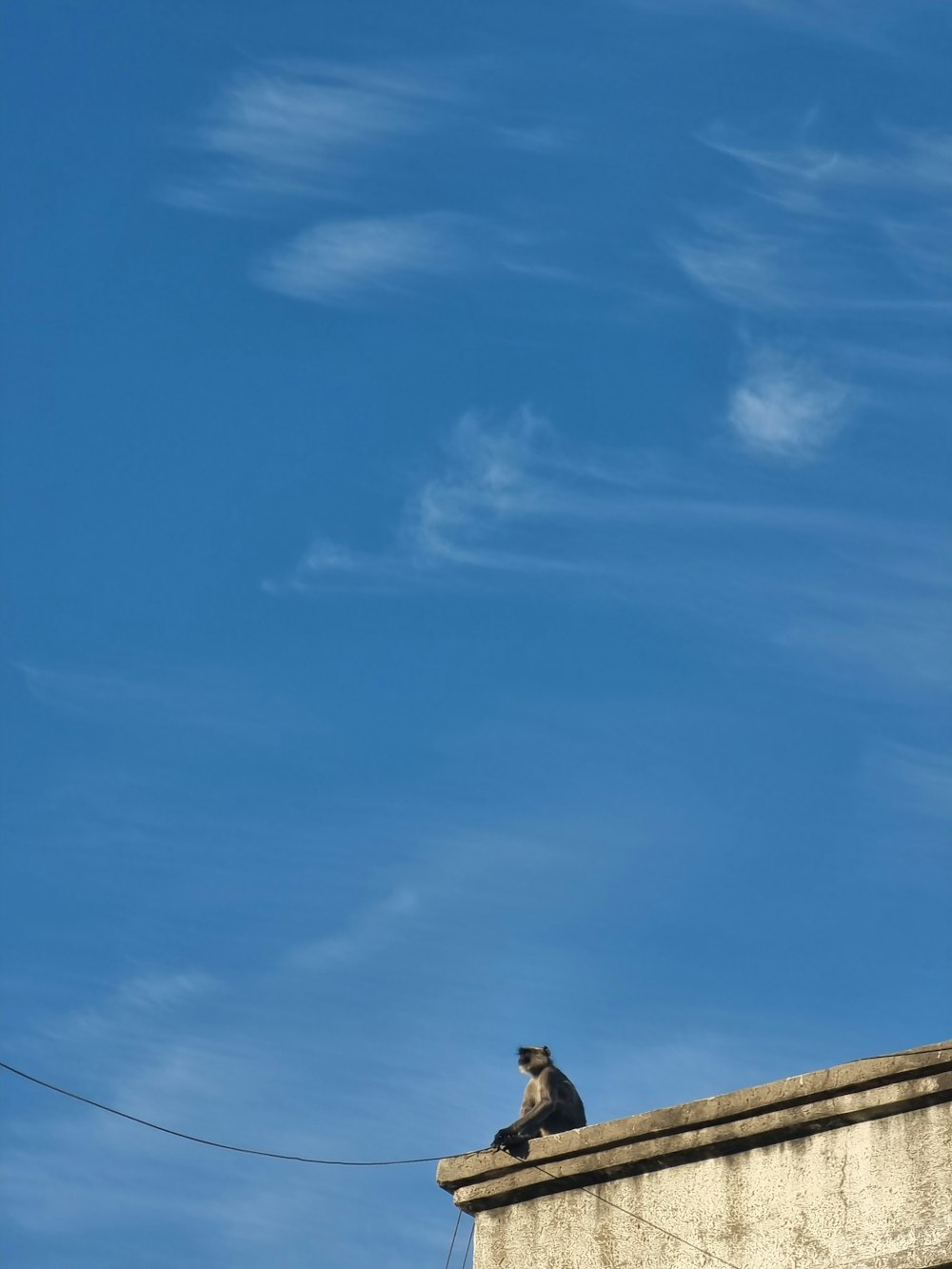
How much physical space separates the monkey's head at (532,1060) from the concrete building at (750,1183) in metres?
3.56

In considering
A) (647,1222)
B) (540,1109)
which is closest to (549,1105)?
(540,1109)

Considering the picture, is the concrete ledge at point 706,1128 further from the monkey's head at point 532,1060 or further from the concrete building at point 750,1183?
the monkey's head at point 532,1060

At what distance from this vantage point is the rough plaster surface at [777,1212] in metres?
11.8

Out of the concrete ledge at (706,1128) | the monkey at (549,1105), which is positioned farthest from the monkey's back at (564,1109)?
the concrete ledge at (706,1128)

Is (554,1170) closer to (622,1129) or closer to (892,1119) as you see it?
(622,1129)

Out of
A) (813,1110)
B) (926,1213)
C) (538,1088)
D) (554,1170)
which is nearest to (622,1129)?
(554,1170)

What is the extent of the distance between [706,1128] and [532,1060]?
16.6 feet

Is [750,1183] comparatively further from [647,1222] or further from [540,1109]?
[540,1109]

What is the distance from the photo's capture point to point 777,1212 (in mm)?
12375

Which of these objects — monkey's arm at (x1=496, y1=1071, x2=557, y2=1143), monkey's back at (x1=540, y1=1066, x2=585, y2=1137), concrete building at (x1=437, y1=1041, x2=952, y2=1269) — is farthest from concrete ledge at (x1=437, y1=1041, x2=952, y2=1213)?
monkey's back at (x1=540, y1=1066, x2=585, y2=1137)

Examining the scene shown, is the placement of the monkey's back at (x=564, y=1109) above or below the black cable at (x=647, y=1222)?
above

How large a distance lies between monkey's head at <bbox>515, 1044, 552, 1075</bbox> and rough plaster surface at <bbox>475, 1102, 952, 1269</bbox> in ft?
12.5

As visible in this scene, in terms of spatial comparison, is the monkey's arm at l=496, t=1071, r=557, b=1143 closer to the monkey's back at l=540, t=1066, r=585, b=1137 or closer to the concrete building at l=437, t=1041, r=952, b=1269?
the monkey's back at l=540, t=1066, r=585, b=1137

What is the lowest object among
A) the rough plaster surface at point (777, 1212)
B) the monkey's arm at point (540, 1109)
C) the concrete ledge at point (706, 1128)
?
the rough plaster surface at point (777, 1212)
